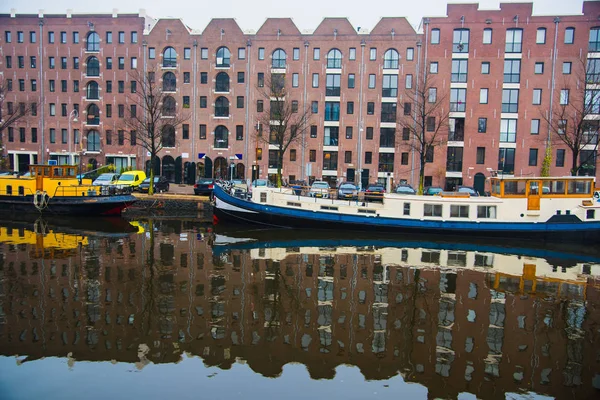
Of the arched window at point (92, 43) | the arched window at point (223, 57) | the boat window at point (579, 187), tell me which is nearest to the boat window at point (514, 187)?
the boat window at point (579, 187)

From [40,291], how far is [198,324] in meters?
6.87

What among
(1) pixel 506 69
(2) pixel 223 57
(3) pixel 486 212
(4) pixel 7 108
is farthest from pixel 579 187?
(4) pixel 7 108

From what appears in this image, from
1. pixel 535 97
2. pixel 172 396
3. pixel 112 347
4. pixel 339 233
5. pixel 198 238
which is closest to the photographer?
pixel 172 396

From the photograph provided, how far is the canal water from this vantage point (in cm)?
1151

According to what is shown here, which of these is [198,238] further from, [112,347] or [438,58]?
[438,58]

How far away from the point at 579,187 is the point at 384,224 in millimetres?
11925

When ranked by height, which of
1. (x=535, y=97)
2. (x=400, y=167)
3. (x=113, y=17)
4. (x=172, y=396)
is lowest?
(x=172, y=396)

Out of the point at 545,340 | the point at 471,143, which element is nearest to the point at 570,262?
the point at 545,340

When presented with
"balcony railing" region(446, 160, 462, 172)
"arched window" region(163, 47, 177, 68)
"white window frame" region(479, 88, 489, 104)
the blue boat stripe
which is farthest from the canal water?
"arched window" region(163, 47, 177, 68)

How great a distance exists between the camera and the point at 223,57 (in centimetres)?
5991

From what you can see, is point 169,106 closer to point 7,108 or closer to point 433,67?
point 7,108

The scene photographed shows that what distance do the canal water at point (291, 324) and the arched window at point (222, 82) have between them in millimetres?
36950

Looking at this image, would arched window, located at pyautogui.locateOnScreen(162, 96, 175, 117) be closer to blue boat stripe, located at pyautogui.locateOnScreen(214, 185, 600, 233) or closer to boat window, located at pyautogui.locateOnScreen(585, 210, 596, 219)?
blue boat stripe, located at pyautogui.locateOnScreen(214, 185, 600, 233)

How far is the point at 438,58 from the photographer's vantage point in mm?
56031
